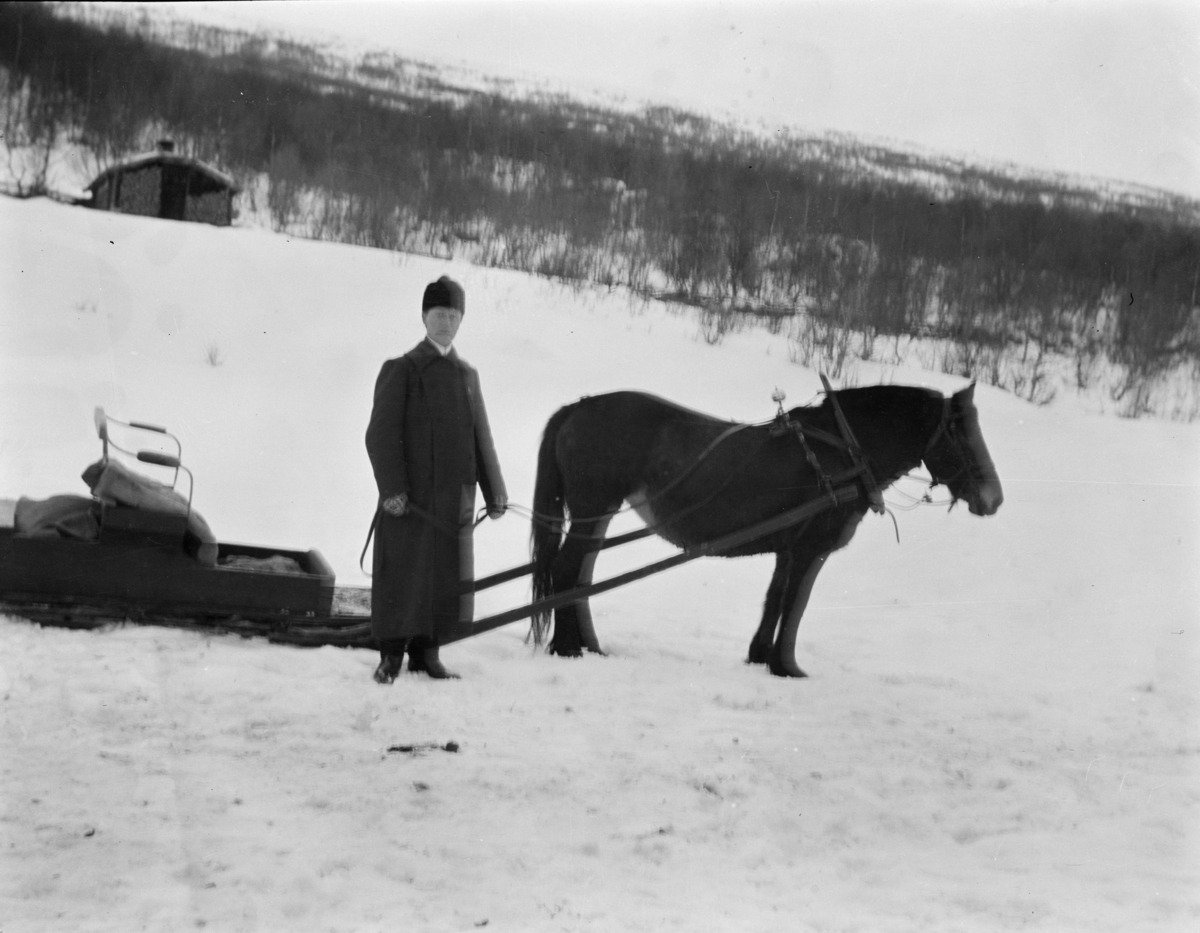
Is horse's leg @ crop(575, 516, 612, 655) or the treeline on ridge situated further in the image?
the treeline on ridge

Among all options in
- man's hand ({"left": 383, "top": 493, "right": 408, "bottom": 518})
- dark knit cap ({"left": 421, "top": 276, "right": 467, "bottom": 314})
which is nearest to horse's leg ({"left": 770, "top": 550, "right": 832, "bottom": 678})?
man's hand ({"left": 383, "top": 493, "right": 408, "bottom": 518})

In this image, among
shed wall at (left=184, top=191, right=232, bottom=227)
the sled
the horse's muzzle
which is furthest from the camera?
shed wall at (left=184, top=191, right=232, bottom=227)

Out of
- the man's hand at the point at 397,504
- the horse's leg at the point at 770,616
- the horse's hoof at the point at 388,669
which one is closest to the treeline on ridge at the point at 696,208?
the horse's leg at the point at 770,616

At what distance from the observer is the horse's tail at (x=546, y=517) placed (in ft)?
14.9

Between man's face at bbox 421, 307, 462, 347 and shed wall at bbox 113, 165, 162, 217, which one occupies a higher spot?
shed wall at bbox 113, 165, 162, 217

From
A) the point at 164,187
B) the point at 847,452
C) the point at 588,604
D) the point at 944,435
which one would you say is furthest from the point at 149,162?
the point at 944,435

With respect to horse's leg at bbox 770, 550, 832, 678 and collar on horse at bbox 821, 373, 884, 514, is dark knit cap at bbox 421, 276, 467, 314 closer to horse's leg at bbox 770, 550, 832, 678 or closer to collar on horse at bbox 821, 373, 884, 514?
collar on horse at bbox 821, 373, 884, 514

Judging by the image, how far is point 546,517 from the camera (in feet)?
15.0

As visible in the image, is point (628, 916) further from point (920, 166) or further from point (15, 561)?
point (920, 166)

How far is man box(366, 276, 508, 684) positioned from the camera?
4.09 m

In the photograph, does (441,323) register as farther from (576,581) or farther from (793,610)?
(793,610)

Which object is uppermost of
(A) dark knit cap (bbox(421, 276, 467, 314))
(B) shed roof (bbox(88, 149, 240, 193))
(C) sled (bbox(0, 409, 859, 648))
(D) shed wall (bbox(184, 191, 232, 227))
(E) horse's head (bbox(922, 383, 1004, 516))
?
(B) shed roof (bbox(88, 149, 240, 193))

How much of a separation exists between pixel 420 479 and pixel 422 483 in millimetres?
19

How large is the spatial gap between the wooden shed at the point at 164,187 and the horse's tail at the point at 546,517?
202 cm
